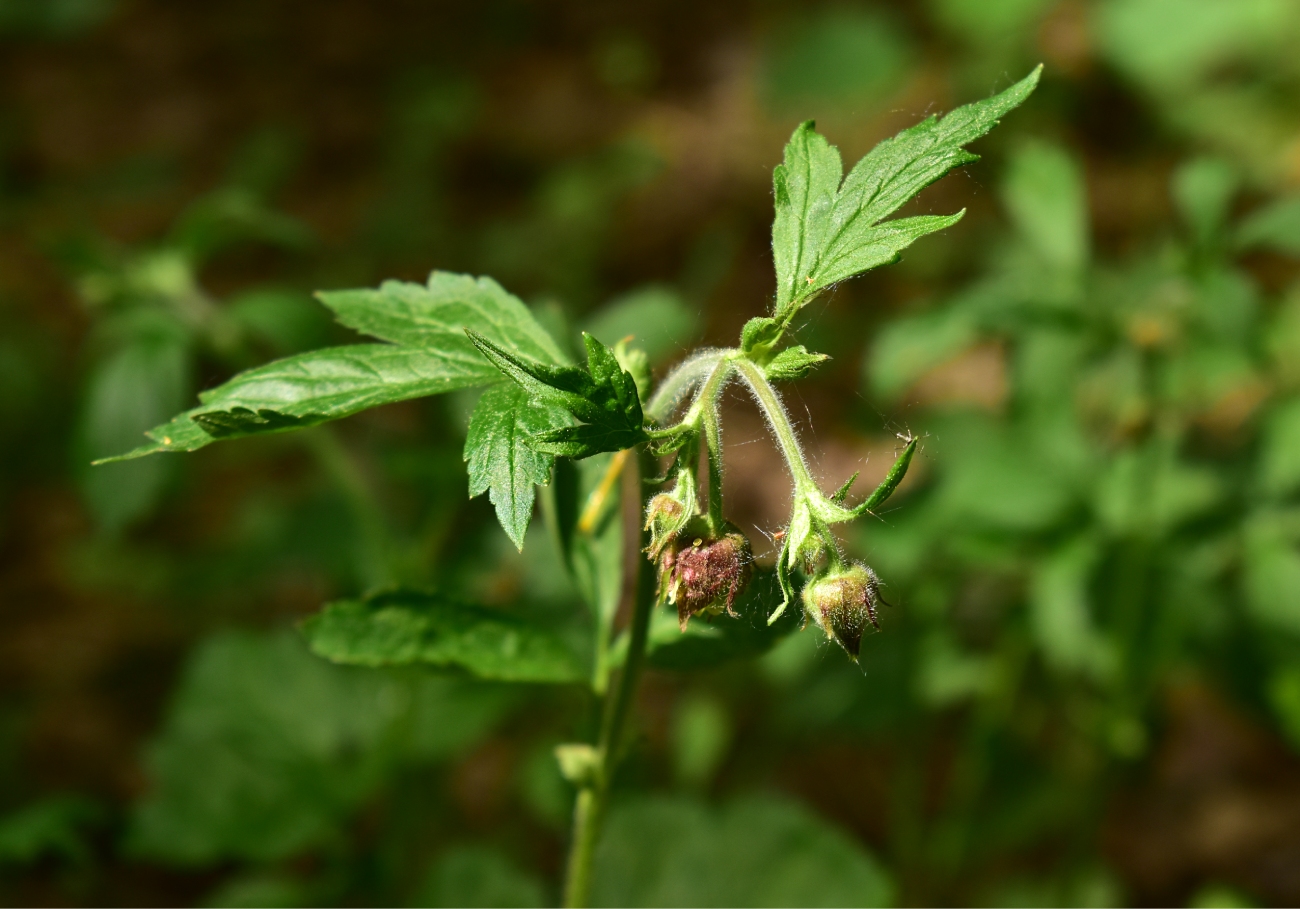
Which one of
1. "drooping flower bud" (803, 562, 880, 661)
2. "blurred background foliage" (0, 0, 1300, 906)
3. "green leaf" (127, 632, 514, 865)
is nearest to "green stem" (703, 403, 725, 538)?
"drooping flower bud" (803, 562, 880, 661)

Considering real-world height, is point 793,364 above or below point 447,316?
below

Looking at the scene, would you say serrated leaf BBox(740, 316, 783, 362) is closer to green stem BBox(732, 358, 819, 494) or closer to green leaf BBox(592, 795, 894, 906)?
green stem BBox(732, 358, 819, 494)

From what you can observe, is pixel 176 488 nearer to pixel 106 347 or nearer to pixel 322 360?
pixel 106 347

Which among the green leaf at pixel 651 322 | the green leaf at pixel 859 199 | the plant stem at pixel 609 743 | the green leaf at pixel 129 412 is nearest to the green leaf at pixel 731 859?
the plant stem at pixel 609 743

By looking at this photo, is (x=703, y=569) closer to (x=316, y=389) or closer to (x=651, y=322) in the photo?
(x=316, y=389)

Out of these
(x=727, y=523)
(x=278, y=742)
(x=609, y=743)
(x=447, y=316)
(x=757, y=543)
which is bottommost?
(x=278, y=742)

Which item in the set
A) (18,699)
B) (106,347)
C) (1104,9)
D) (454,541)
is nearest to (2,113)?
(106,347)

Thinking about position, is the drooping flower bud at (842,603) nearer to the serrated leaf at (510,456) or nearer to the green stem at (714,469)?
the green stem at (714,469)

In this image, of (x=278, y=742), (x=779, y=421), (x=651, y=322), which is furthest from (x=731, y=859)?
(x=779, y=421)
